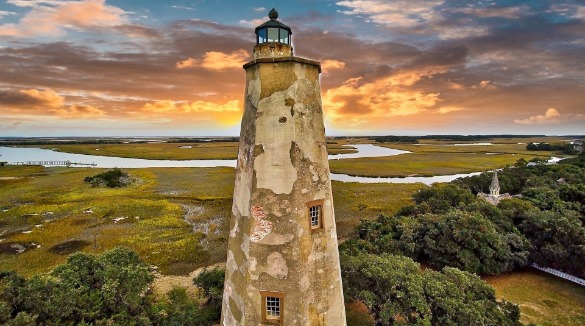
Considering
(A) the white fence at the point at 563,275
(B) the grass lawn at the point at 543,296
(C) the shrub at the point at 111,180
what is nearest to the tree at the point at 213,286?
(B) the grass lawn at the point at 543,296

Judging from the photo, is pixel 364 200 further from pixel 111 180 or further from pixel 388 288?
pixel 111 180

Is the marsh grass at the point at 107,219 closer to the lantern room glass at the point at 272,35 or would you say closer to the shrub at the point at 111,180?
the shrub at the point at 111,180

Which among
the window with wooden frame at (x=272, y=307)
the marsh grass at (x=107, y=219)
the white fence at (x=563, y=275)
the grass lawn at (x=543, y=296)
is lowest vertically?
the grass lawn at (x=543, y=296)

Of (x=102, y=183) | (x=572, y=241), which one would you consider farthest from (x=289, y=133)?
(x=102, y=183)

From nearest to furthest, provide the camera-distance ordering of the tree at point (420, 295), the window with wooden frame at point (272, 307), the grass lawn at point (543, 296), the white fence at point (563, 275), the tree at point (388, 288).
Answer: the window with wooden frame at point (272, 307) → the tree at point (420, 295) → the tree at point (388, 288) → the grass lawn at point (543, 296) → the white fence at point (563, 275)

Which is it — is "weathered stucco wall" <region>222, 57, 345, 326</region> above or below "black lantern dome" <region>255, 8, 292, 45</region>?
below

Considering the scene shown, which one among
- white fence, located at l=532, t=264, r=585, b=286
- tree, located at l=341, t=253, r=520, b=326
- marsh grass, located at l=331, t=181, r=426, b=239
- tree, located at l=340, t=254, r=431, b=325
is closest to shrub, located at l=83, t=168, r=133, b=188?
marsh grass, located at l=331, t=181, r=426, b=239

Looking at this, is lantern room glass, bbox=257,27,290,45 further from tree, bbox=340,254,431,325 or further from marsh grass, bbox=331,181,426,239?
marsh grass, bbox=331,181,426,239
